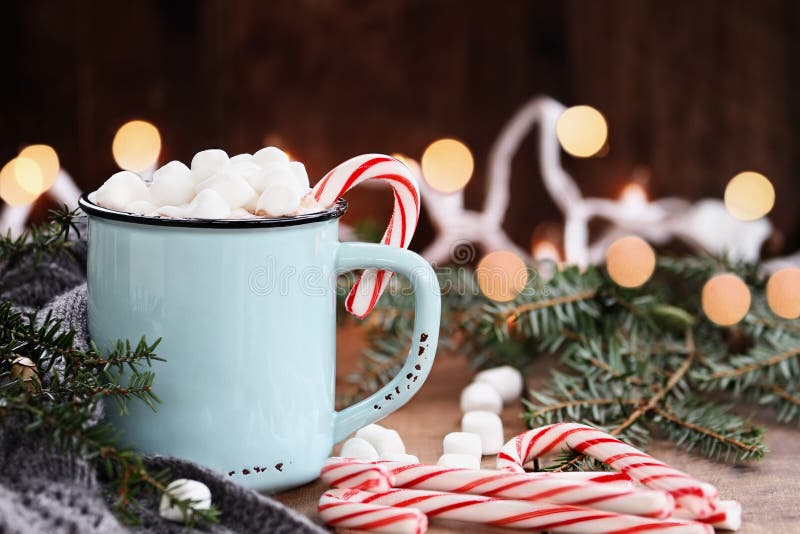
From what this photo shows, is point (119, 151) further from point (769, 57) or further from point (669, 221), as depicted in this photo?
point (769, 57)

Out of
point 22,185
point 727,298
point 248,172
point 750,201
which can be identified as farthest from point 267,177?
point 750,201

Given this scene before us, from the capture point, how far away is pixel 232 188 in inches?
25.1

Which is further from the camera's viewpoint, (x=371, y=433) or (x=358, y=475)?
(x=371, y=433)

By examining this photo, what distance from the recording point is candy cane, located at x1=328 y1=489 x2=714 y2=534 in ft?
1.95

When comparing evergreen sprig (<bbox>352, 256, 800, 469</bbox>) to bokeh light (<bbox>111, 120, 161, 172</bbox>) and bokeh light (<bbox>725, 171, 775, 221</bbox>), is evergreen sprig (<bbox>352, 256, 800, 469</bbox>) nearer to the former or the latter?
bokeh light (<bbox>725, 171, 775, 221</bbox>)

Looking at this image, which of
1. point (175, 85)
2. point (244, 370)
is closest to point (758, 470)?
point (244, 370)

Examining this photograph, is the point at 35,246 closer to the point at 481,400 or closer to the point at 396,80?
the point at 481,400

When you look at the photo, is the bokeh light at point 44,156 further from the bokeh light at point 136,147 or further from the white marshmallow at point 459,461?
the white marshmallow at point 459,461

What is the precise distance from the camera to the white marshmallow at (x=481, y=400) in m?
0.86

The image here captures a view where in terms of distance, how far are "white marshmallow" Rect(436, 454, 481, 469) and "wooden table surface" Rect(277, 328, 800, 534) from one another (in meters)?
0.04

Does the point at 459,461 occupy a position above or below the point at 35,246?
below

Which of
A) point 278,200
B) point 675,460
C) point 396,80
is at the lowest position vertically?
point 675,460

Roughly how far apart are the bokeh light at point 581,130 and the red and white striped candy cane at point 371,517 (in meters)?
0.74

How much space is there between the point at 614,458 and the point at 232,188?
34cm
